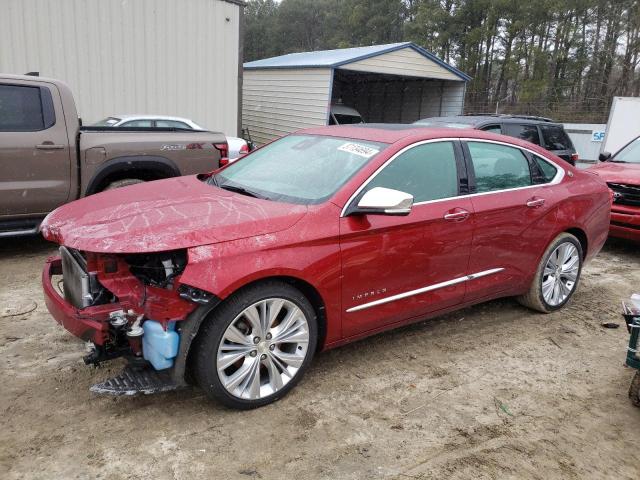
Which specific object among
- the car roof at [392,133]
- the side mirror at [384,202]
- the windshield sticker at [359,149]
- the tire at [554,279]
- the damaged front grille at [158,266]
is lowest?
the tire at [554,279]

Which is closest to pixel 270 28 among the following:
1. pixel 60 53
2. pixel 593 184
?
pixel 60 53

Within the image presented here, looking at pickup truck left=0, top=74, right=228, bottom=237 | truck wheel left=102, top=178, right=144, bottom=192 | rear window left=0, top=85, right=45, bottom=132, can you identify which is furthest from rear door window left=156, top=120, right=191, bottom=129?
rear window left=0, top=85, right=45, bottom=132

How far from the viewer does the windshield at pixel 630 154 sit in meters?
7.85

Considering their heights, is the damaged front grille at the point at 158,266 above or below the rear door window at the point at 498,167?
below

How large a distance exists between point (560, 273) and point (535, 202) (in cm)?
84

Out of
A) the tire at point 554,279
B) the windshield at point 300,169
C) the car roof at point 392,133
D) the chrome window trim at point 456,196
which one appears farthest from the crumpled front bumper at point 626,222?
the windshield at point 300,169

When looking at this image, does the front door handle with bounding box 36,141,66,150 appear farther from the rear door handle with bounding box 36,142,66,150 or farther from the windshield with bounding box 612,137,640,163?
the windshield with bounding box 612,137,640,163

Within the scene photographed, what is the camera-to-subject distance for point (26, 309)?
4422mm

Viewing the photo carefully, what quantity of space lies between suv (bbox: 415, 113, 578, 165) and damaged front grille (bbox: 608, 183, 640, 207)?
6.85ft

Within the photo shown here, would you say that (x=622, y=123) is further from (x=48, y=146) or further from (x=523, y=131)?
(x=48, y=146)

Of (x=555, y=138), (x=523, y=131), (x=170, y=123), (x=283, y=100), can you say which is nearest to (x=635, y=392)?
(x=523, y=131)

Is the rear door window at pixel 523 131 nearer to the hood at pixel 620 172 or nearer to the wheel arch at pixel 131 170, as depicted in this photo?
the hood at pixel 620 172

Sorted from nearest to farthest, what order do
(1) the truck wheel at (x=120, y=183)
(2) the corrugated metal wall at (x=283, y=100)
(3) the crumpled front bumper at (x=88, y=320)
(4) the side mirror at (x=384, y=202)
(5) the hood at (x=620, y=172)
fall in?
(3) the crumpled front bumper at (x=88, y=320)
(4) the side mirror at (x=384, y=202)
(1) the truck wheel at (x=120, y=183)
(5) the hood at (x=620, y=172)
(2) the corrugated metal wall at (x=283, y=100)

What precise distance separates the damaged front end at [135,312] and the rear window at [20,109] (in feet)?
10.6
